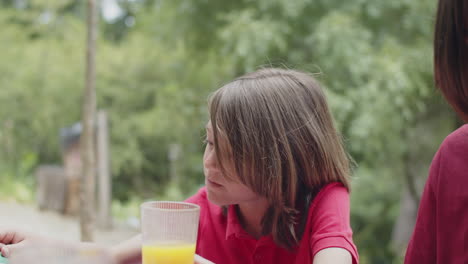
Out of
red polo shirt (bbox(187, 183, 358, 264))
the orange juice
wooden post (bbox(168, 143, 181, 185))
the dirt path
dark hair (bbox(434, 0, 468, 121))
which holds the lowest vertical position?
the dirt path

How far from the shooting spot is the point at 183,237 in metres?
0.85

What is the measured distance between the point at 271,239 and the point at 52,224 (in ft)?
19.1

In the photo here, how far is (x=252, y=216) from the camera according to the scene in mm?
1228

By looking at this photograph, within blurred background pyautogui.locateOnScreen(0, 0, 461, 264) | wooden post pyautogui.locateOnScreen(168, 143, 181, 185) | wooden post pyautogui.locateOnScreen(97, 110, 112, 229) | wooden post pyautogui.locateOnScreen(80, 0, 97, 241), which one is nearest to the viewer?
wooden post pyautogui.locateOnScreen(80, 0, 97, 241)

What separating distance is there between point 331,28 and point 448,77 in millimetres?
3463

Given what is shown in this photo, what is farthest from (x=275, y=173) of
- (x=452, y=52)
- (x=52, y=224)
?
(x=52, y=224)

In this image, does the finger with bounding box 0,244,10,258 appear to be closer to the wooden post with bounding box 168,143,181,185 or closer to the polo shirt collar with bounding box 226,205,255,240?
the polo shirt collar with bounding box 226,205,255,240

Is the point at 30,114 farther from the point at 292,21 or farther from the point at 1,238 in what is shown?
the point at 1,238

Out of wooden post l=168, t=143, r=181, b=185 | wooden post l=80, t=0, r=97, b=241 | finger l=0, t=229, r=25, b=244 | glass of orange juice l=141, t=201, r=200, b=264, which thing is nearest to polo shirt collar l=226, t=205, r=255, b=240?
glass of orange juice l=141, t=201, r=200, b=264

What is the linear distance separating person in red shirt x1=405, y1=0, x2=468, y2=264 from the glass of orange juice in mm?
405

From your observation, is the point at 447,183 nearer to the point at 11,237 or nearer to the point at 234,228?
the point at 234,228

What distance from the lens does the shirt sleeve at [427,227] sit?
932mm

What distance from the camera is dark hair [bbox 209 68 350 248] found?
1.10m

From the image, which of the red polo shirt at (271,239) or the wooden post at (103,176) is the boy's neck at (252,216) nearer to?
the red polo shirt at (271,239)
